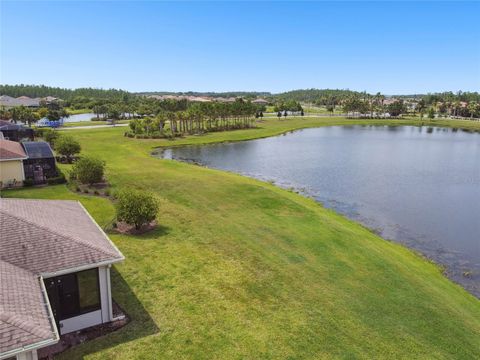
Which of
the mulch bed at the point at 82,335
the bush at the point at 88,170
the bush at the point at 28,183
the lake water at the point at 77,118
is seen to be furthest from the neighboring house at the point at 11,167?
the lake water at the point at 77,118

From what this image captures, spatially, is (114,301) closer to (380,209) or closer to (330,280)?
(330,280)

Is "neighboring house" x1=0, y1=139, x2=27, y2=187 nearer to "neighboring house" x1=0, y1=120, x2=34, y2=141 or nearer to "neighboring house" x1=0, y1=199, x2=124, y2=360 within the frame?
"neighboring house" x1=0, y1=199, x2=124, y2=360

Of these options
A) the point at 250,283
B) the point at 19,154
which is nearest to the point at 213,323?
the point at 250,283

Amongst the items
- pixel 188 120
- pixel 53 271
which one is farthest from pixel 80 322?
pixel 188 120

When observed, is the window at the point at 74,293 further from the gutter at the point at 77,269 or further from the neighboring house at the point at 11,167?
the neighboring house at the point at 11,167

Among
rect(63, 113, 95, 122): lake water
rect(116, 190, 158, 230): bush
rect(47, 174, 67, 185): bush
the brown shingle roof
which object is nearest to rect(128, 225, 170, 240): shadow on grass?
rect(116, 190, 158, 230): bush

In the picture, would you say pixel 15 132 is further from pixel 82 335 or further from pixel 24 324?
pixel 24 324
